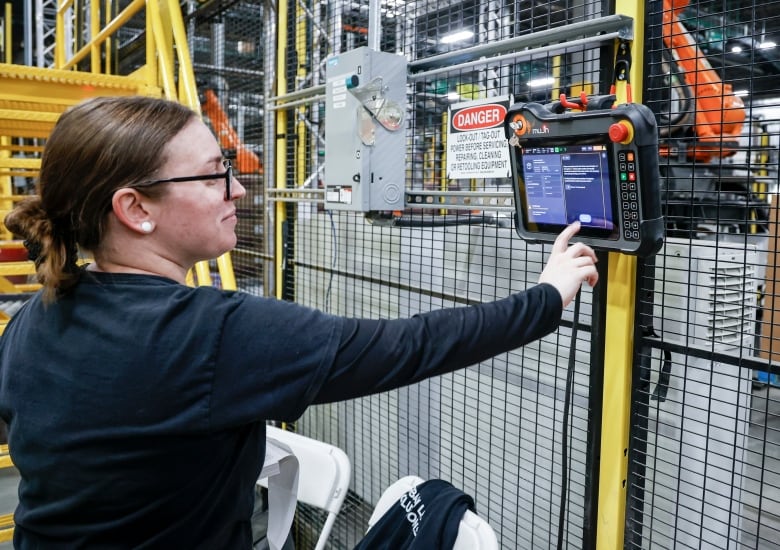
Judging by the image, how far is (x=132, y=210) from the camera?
3.92 ft

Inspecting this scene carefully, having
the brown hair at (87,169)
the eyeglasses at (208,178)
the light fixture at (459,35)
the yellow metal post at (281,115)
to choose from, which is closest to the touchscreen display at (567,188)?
the eyeglasses at (208,178)

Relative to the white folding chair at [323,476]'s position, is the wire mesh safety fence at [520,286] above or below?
above

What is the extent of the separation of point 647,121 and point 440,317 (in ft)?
2.01

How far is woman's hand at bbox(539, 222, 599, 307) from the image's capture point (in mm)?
1303

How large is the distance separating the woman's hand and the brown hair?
2.80ft

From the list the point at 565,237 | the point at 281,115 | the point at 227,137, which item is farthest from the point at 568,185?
the point at 227,137

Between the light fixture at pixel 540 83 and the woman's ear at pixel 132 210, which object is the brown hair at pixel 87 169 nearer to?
the woman's ear at pixel 132 210

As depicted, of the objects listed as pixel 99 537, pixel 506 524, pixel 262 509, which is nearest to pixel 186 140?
pixel 99 537

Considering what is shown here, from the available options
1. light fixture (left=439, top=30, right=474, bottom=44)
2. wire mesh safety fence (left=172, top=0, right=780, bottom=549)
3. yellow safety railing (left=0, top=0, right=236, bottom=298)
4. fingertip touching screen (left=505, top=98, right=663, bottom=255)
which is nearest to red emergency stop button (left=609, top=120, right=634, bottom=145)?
fingertip touching screen (left=505, top=98, right=663, bottom=255)

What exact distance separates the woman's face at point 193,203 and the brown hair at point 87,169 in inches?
1.1

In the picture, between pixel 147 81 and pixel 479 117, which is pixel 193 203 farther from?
pixel 147 81

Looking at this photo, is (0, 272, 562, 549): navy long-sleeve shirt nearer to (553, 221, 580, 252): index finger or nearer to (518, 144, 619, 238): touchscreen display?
(553, 221, 580, 252): index finger

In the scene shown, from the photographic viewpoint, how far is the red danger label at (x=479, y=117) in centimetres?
188

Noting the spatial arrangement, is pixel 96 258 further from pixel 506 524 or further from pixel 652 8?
pixel 506 524
